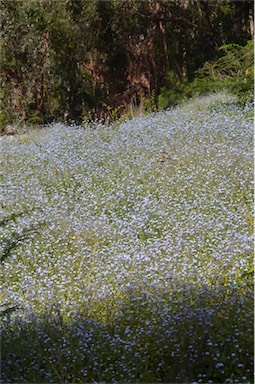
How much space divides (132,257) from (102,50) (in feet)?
37.8

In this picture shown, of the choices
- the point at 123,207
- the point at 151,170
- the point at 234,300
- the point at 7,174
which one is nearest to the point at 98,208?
the point at 123,207

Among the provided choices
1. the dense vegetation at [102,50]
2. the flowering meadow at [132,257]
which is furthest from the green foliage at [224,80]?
the flowering meadow at [132,257]

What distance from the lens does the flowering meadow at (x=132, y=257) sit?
3.76 meters

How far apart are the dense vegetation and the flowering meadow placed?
21.9 ft

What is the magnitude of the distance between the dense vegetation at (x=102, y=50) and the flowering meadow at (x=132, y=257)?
262 inches

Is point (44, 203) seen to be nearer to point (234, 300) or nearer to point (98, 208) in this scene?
point (98, 208)

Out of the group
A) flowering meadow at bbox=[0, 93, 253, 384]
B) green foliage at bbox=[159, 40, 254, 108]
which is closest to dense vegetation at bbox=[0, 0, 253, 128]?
green foliage at bbox=[159, 40, 254, 108]

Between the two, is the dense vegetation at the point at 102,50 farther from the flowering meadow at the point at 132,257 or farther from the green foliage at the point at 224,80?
the flowering meadow at the point at 132,257

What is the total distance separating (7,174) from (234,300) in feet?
14.9

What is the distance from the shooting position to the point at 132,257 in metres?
5.07

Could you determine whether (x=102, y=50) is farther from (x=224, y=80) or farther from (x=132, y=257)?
(x=132, y=257)

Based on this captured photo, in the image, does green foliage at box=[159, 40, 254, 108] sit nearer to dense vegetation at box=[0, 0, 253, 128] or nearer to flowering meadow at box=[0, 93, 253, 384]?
dense vegetation at box=[0, 0, 253, 128]

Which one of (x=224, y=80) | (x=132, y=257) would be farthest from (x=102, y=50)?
(x=132, y=257)

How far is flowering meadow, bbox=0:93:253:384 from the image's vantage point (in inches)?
148
